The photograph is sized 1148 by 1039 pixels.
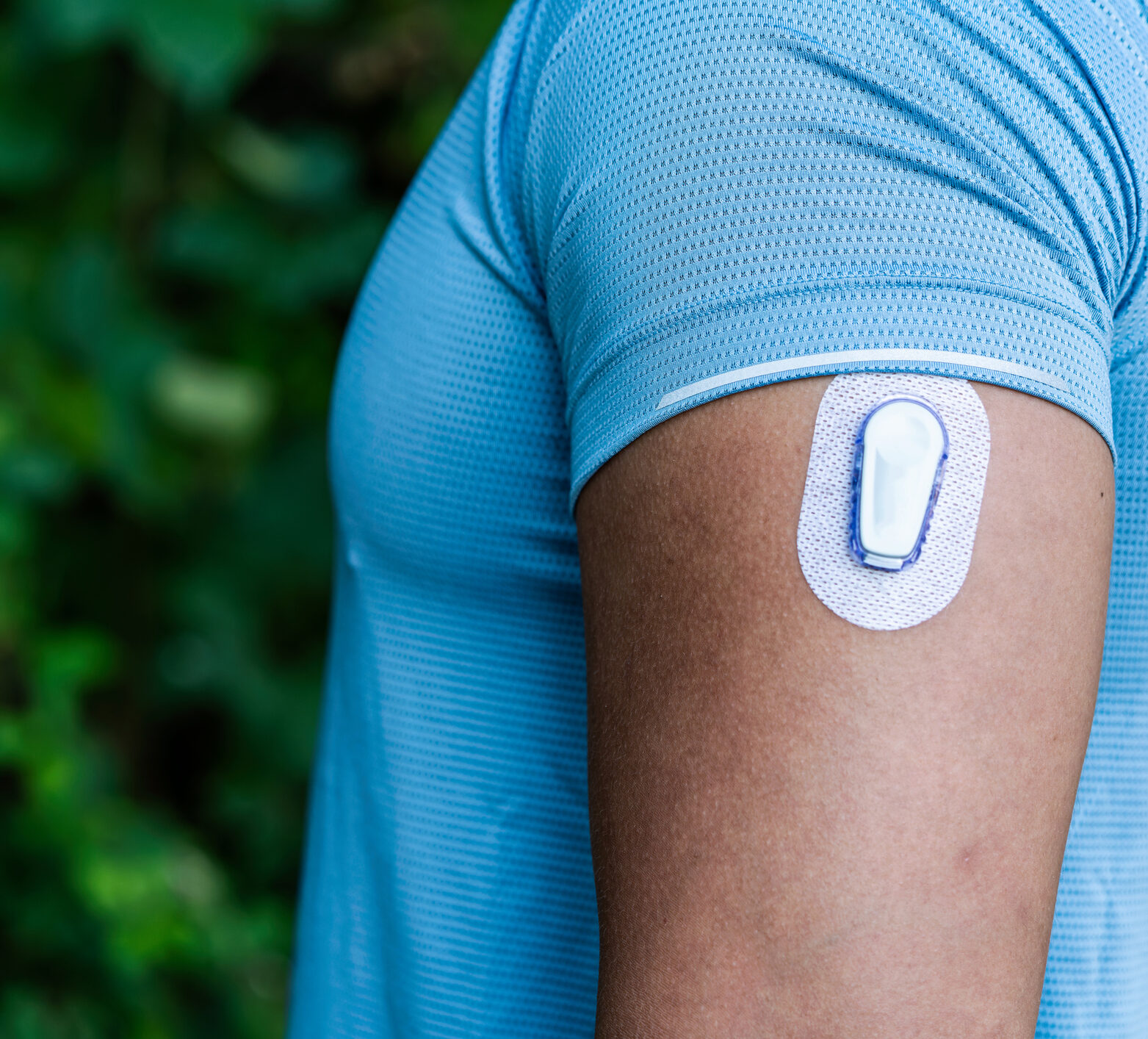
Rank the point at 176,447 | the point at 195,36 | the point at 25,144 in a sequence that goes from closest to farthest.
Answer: the point at 195,36, the point at 25,144, the point at 176,447

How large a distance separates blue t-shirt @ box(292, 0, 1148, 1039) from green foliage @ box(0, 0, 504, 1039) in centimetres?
119

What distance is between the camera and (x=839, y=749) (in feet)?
1.52

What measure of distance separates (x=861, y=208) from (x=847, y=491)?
119mm

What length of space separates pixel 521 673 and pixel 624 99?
34 cm

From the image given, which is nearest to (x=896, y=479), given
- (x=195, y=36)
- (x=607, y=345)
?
(x=607, y=345)

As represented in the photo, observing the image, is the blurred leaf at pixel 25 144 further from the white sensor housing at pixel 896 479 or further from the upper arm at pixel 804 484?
the white sensor housing at pixel 896 479

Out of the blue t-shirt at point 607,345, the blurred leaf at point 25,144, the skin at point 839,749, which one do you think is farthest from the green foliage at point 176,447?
the skin at point 839,749

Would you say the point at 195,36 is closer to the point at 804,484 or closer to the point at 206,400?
the point at 206,400

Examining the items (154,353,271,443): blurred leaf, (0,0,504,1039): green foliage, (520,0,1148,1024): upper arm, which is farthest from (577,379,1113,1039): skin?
(154,353,271,443): blurred leaf

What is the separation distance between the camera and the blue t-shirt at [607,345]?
1.58 ft

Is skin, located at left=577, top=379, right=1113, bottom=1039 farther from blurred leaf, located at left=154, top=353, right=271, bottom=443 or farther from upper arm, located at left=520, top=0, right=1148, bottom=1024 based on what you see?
blurred leaf, located at left=154, top=353, right=271, bottom=443

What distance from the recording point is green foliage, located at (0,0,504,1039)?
6.04ft

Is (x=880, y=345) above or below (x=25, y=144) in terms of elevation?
below

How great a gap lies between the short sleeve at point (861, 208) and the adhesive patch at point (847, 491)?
0.01 m
